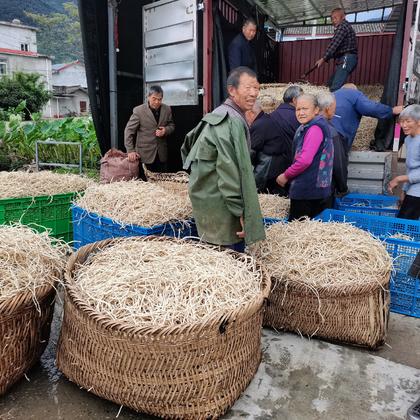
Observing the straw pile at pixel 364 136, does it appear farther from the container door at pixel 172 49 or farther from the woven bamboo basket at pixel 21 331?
the woven bamboo basket at pixel 21 331

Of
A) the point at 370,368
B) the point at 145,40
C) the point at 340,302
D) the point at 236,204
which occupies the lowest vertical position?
the point at 370,368

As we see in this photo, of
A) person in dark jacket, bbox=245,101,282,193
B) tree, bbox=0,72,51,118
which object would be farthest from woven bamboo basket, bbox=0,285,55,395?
tree, bbox=0,72,51,118

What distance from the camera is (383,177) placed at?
501 centimetres

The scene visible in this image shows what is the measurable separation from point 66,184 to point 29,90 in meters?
31.2

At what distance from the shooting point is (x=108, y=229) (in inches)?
133

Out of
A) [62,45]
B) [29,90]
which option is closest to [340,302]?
[29,90]

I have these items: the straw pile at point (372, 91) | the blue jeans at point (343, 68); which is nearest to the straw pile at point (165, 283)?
the blue jeans at point (343, 68)

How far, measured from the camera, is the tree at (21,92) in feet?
99.8

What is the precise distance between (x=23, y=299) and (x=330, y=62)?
26.3 ft

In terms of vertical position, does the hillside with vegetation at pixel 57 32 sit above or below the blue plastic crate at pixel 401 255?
above

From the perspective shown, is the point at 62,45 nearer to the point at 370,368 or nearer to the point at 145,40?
the point at 145,40

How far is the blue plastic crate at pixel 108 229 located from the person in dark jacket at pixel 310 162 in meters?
1.01

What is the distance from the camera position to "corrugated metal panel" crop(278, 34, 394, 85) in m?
8.00

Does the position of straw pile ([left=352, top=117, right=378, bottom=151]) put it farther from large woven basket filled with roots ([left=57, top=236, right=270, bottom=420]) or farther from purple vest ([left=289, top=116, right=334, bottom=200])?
large woven basket filled with roots ([left=57, top=236, right=270, bottom=420])
